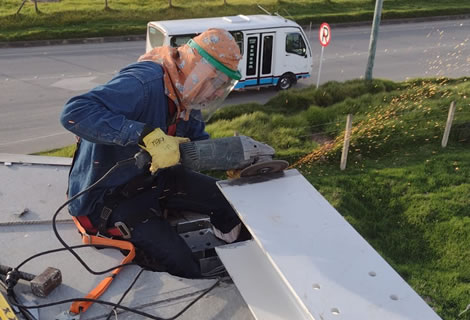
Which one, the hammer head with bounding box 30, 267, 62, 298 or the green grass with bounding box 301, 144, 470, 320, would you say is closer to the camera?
the hammer head with bounding box 30, 267, 62, 298

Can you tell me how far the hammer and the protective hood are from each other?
1.27m

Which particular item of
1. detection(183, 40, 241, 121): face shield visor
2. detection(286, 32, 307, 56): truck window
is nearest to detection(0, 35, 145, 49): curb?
detection(286, 32, 307, 56): truck window

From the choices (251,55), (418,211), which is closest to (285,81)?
(251,55)

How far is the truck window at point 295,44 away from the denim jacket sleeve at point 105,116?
1124 centimetres

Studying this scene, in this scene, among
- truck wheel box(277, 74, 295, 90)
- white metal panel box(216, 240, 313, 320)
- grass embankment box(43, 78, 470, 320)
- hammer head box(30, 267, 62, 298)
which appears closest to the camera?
white metal panel box(216, 240, 313, 320)

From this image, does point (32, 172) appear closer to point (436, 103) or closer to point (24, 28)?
point (436, 103)

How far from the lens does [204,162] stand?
118 inches

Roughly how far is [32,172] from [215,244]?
1.55 metres

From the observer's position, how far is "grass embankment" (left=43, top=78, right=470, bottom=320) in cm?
577

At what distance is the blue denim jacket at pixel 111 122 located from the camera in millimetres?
2803

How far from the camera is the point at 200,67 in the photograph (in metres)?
3.14

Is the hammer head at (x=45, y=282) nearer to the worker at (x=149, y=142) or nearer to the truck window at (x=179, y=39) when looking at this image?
the worker at (x=149, y=142)

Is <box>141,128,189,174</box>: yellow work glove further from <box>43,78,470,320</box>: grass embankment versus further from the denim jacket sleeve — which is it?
<box>43,78,470,320</box>: grass embankment

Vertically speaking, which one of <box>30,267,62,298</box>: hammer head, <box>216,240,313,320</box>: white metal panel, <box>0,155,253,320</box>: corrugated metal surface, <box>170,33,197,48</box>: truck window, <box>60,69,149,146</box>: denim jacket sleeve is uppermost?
<box>60,69,149,146</box>: denim jacket sleeve
